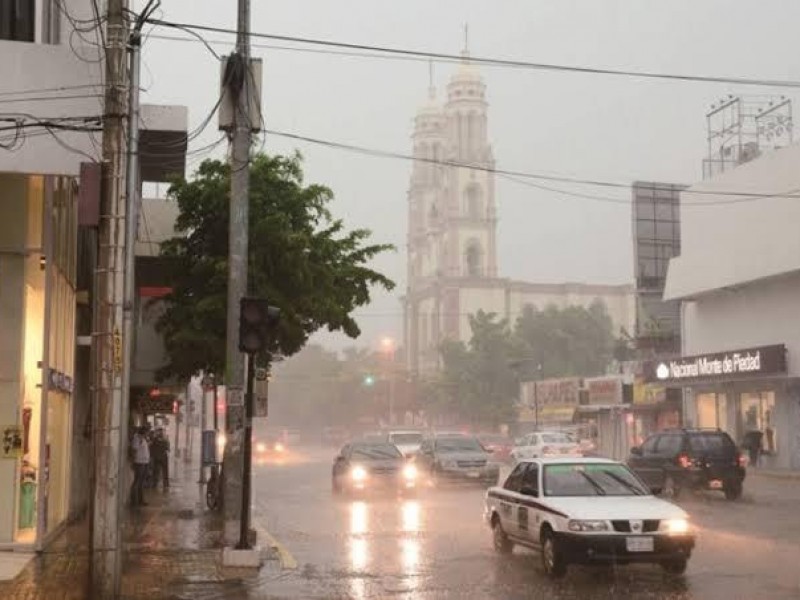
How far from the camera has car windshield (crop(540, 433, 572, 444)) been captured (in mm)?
42281

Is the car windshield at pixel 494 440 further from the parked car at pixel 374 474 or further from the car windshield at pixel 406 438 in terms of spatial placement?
the parked car at pixel 374 474

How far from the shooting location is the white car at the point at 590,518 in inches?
502

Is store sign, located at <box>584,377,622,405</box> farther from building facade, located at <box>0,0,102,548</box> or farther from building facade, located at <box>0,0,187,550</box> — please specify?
building facade, located at <box>0,0,102,548</box>

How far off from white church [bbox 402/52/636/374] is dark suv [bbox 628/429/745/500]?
93091mm

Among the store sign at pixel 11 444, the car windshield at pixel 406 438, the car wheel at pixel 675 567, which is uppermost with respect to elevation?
the store sign at pixel 11 444

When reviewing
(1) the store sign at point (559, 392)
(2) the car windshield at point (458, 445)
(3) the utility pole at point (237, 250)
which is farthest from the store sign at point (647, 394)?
(3) the utility pole at point (237, 250)

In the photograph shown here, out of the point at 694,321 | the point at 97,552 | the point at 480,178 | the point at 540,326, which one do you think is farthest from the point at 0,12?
the point at 480,178

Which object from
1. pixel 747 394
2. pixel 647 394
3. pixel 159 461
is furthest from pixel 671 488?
pixel 647 394

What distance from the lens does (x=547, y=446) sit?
4169 cm

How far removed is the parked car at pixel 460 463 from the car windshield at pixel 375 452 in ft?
6.96

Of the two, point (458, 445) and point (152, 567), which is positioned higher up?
point (458, 445)

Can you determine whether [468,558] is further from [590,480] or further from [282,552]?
[282,552]

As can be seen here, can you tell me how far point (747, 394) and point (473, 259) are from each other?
8778 centimetres

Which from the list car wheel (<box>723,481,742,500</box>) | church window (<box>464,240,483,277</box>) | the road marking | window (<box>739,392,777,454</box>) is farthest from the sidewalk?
church window (<box>464,240,483,277</box>)
